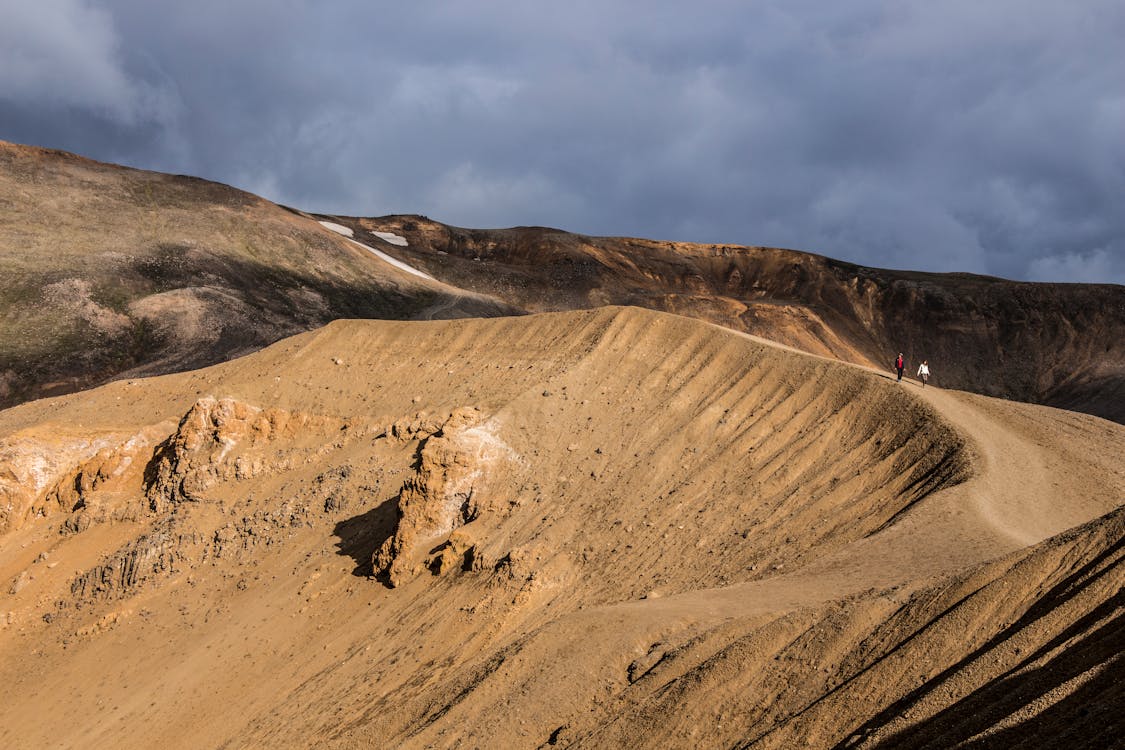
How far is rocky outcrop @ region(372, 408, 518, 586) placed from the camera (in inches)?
696

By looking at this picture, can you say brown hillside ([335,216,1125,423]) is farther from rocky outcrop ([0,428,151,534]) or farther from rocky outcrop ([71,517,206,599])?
rocky outcrop ([71,517,206,599])

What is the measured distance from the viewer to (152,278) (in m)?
57.0

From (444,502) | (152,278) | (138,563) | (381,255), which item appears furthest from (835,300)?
(138,563)

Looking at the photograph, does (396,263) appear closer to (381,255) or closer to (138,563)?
(381,255)

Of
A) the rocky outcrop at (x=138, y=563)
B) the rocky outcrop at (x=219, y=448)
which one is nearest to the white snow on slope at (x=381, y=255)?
the rocky outcrop at (x=219, y=448)

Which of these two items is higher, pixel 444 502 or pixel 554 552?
pixel 444 502

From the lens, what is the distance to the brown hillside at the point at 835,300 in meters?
63.1

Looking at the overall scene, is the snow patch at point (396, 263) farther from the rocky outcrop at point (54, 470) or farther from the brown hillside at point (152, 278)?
the rocky outcrop at point (54, 470)

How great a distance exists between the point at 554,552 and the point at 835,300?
61898mm

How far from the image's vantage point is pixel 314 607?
18.3 m

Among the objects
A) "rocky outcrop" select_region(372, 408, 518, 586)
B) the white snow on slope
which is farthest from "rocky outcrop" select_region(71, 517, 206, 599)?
the white snow on slope

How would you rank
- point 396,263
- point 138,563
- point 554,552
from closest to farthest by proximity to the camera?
point 554,552
point 138,563
point 396,263

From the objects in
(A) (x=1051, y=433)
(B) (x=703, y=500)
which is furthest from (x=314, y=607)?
(A) (x=1051, y=433)

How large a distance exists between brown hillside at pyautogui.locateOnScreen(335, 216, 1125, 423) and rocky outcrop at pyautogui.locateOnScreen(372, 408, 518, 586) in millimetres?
46000
